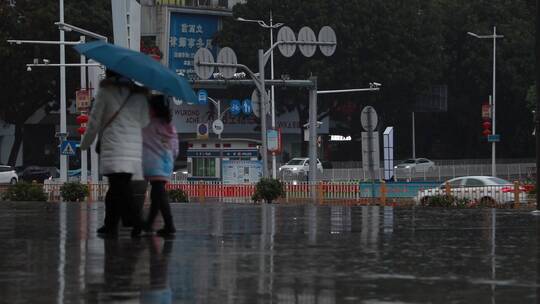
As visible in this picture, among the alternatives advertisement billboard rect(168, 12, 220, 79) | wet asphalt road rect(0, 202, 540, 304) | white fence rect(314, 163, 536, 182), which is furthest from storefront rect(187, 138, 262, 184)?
wet asphalt road rect(0, 202, 540, 304)

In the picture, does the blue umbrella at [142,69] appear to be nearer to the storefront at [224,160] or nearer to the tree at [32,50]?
the storefront at [224,160]

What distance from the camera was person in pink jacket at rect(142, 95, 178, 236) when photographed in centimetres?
1080

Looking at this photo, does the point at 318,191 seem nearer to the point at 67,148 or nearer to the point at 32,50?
the point at 67,148

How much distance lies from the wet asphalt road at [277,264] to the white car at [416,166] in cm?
6311

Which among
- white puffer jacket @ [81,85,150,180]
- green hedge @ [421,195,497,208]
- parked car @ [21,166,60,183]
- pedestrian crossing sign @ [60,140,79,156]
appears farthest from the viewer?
parked car @ [21,166,60,183]

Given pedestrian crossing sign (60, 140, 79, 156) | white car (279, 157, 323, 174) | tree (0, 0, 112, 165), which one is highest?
tree (0, 0, 112, 165)

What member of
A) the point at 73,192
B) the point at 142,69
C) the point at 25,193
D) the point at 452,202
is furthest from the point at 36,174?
the point at 142,69

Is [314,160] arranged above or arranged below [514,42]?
below

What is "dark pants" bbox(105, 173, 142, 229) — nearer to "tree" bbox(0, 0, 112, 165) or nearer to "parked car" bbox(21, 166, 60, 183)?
"tree" bbox(0, 0, 112, 165)

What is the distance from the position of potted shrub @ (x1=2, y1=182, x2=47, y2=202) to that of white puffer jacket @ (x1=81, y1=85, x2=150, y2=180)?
23.7 metres

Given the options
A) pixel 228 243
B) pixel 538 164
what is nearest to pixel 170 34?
pixel 538 164

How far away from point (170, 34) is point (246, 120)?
8541 millimetres

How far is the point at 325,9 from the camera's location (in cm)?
7762

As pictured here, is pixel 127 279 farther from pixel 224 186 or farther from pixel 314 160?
pixel 314 160
